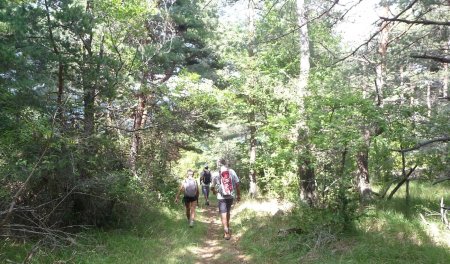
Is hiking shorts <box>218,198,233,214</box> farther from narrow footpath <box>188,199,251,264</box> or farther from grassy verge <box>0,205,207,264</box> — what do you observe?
grassy verge <box>0,205,207,264</box>

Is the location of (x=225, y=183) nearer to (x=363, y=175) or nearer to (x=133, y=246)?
(x=133, y=246)

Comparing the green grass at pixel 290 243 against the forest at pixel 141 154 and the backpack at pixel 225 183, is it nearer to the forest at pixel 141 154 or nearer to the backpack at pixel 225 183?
the forest at pixel 141 154

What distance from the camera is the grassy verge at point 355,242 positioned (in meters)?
5.90

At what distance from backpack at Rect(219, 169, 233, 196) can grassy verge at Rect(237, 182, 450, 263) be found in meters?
1.11

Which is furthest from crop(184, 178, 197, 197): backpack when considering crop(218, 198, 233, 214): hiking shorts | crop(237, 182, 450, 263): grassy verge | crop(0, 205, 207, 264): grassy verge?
crop(237, 182, 450, 263): grassy verge

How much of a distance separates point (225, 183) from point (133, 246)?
2408mm

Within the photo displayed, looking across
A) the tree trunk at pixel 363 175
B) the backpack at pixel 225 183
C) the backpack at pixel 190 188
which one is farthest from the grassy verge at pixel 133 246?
the tree trunk at pixel 363 175

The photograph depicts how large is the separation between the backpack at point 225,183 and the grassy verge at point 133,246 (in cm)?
132

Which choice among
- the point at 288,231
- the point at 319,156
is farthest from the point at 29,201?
the point at 319,156

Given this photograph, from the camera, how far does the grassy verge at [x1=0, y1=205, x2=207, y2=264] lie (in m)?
6.10

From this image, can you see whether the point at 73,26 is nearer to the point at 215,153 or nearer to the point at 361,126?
the point at 361,126

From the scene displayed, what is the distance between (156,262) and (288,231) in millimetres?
2703

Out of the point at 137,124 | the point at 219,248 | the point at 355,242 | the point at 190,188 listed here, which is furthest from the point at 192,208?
the point at 355,242

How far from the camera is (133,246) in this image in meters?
7.37
